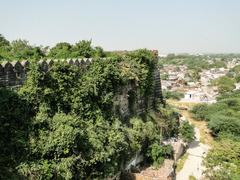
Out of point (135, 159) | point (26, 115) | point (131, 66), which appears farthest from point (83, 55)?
point (26, 115)

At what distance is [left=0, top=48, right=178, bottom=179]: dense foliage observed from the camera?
9.03m

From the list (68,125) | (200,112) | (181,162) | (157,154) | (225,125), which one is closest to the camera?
(68,125)

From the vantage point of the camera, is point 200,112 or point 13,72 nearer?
point 13,72

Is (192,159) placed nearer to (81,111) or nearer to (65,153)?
(81,111)

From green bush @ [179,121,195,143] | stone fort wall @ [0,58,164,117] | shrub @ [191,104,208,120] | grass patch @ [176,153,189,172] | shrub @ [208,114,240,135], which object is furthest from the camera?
shrub @ [191,104,208,120]

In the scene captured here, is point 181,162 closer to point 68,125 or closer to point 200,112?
point 68,125

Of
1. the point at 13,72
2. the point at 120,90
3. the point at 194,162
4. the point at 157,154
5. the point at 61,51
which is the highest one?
the point at 61,51

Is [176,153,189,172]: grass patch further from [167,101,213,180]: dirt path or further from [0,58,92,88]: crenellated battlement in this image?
[0,58,92,88]: crenellated battlement

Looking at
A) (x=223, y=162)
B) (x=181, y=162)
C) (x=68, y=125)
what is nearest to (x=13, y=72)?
(x=68, y=125)

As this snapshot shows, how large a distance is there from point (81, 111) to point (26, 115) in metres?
2.68

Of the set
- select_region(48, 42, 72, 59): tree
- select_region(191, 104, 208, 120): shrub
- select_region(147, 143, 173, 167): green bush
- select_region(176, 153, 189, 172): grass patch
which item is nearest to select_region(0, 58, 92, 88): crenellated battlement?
select_region(48, 42, 72, 59): tree

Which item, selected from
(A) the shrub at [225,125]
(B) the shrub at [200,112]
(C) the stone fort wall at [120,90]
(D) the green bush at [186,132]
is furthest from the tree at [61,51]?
(B) the shrub at [200,112]

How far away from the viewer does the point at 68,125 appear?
33.6 ft

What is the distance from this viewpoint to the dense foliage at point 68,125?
903 cm
